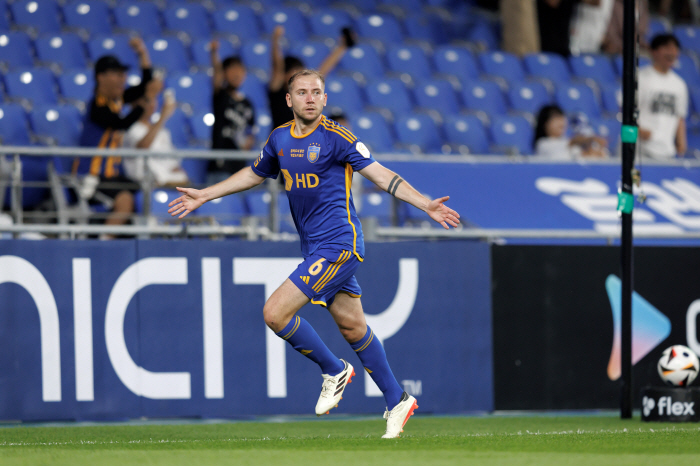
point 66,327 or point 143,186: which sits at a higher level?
point 143,186

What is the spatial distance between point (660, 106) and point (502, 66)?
312cm

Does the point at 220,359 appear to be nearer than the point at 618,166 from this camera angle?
Yes

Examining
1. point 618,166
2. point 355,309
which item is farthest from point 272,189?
point 618,166

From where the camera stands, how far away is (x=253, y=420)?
790cm

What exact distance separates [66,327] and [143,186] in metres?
1.34

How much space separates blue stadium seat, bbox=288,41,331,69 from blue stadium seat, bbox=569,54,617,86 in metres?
4.38

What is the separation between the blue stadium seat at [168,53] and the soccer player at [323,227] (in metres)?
6.55

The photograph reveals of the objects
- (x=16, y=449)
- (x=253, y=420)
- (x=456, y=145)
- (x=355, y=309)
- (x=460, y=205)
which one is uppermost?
(x=456, y=145)

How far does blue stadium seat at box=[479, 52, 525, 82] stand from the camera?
1381 cm

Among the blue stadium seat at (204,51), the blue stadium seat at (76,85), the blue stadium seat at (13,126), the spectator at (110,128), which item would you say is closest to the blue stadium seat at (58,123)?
the blue stadium seat at (13,126)

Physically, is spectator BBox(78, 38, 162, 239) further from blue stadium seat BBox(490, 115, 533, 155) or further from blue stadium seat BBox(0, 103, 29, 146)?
blue stadium seat BBox(490, 115, 533, 155)

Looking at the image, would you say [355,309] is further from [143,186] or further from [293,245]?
[143,186]

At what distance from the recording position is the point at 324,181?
564 cm

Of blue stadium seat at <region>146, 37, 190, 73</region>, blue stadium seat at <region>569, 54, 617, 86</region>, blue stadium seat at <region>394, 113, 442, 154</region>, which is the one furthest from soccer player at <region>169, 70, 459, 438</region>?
blue stadium seat at <region>569, 54, 617, 86</region>
